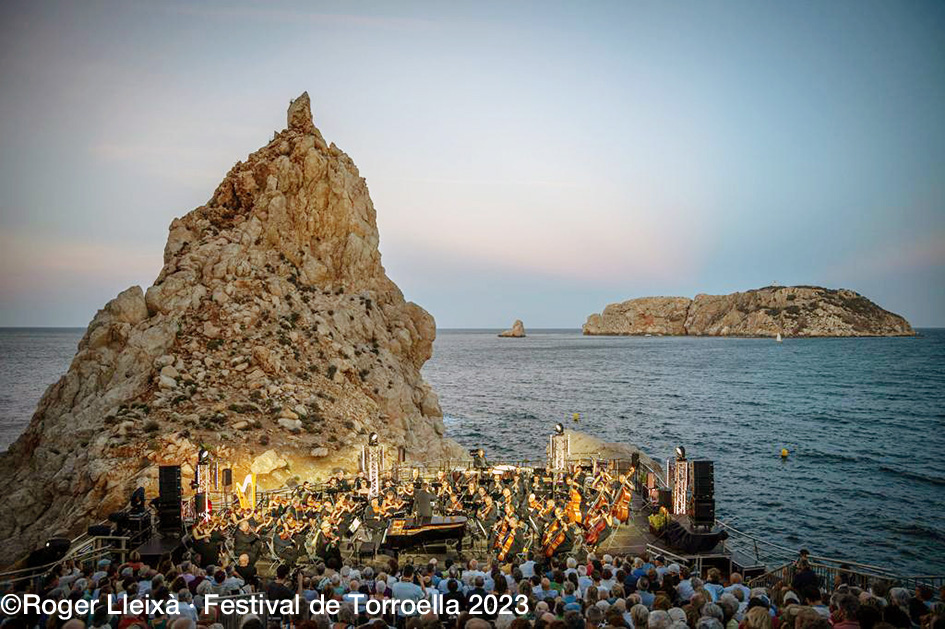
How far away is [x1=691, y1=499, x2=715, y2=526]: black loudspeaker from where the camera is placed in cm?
1447

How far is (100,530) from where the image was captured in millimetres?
13961

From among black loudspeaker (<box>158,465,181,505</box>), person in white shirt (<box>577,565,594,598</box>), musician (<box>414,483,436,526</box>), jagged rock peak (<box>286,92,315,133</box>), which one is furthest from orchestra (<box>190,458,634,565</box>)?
jagged rock peak (<box>286,92,315,133</box>)

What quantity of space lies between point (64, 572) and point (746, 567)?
14.5 meters

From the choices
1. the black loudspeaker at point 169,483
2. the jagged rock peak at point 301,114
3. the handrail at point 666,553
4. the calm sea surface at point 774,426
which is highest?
the jagged rock peak at point 301,114

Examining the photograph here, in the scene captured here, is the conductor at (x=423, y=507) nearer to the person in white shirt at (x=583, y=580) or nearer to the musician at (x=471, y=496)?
the musician at (x=471, y=496)

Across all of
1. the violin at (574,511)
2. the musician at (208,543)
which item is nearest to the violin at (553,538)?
the violin at (574,511)

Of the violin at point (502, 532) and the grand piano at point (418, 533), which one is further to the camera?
the grand piano at point (418, 533)

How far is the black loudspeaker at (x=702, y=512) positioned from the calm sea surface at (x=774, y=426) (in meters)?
11.8

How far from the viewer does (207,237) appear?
31.7 metres

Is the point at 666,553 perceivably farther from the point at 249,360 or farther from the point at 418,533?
the point at 249,360

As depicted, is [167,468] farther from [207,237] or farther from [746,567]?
[207,237]

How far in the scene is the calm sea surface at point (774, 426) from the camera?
25188 mm

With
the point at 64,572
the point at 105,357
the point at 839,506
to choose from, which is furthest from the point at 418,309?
the point at 64,572

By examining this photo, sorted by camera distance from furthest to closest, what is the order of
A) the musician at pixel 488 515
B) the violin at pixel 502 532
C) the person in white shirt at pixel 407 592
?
the musician at pixel 488 515, the violin at pixel 502 532, the person in white shirt at pixel 407 592
